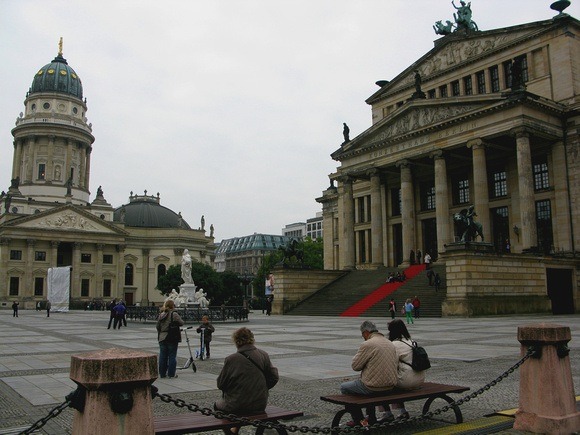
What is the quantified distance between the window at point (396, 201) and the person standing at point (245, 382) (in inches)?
2111

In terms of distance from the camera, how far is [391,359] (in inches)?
302

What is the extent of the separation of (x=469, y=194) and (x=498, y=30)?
1592 centimetres

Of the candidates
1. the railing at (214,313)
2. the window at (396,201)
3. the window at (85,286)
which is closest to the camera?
the railing at (214,313)

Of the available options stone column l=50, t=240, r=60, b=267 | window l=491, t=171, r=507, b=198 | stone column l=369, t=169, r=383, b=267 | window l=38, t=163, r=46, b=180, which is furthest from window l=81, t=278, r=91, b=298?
window l=491, t=171, r=507, b=198

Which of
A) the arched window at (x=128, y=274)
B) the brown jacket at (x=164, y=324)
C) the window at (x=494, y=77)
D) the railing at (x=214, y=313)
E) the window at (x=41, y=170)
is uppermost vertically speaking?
the window at (x=41, y=170)

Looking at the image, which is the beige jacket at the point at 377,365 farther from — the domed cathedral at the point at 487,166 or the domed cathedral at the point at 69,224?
the domed cathedral at the point at 69,224

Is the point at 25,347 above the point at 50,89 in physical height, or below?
below

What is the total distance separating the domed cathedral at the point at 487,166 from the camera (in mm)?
38094

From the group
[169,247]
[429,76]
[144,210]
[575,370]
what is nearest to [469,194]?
[429,76]

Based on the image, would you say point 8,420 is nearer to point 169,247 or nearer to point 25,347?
point 25,347

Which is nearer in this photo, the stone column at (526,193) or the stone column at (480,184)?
the stone column at (526,193)

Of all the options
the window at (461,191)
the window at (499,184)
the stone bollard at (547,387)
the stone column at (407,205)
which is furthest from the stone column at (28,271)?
the stone bollard at (547,387)

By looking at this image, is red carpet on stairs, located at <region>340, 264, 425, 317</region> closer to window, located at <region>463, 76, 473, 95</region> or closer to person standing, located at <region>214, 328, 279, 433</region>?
window, located at <region>463, 76, 473, 95</region>

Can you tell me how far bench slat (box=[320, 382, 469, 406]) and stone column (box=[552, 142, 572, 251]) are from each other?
1604 inches
